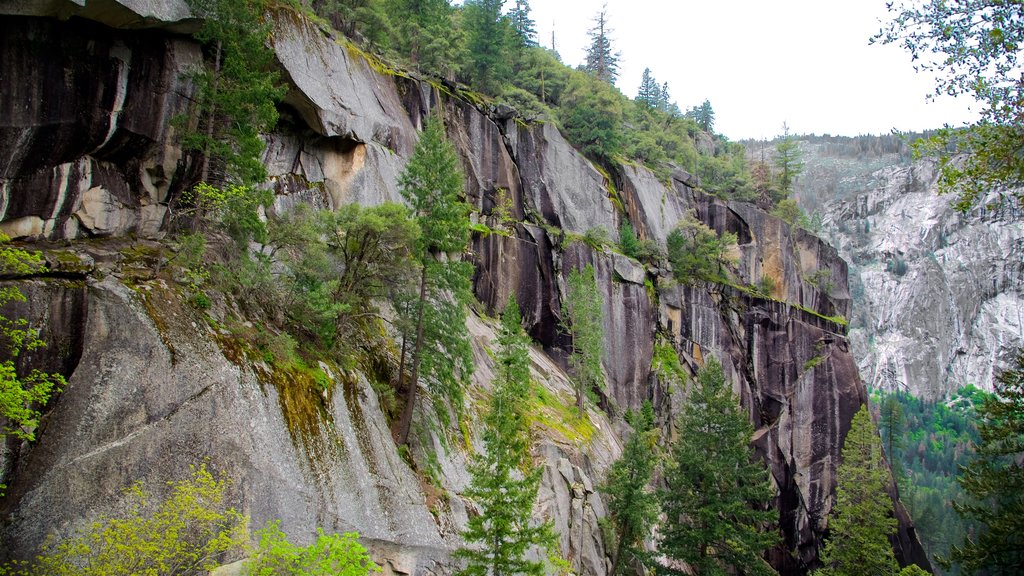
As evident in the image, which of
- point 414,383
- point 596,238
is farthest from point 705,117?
point 414,383

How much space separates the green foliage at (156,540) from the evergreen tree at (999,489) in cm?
1563

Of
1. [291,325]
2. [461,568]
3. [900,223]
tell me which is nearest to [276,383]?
[291,325]

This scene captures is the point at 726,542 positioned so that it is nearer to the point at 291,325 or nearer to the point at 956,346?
the point at 291,325

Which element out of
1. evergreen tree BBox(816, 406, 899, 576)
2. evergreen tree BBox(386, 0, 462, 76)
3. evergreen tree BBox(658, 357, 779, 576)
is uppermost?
evergreen tree BBox(386, 0, 462, 76)

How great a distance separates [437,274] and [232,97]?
330 inches

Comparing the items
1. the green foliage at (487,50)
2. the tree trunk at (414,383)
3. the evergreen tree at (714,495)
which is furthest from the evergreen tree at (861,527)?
the green foliage at (487,50)

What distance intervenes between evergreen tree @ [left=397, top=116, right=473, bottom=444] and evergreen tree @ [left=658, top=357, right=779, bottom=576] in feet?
41.0

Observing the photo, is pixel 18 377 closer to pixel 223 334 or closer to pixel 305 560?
pixel 223 334

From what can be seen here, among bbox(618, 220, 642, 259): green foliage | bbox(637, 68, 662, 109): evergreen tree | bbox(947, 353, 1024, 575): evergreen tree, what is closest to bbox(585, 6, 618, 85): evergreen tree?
bbox(637, 68, 662, 109): evergreen tree

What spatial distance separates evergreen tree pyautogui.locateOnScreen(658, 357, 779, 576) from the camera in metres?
25.0

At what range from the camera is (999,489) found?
13.6 m

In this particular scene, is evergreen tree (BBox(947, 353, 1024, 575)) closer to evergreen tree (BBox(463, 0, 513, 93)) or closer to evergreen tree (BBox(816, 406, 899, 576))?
evergreen tree (BBox(816, 406, 899, 576))

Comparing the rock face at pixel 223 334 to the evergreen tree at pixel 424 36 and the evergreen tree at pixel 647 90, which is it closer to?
the evergreen tree at pixel 424 36

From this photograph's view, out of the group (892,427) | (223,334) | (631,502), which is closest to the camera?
(223,334)
